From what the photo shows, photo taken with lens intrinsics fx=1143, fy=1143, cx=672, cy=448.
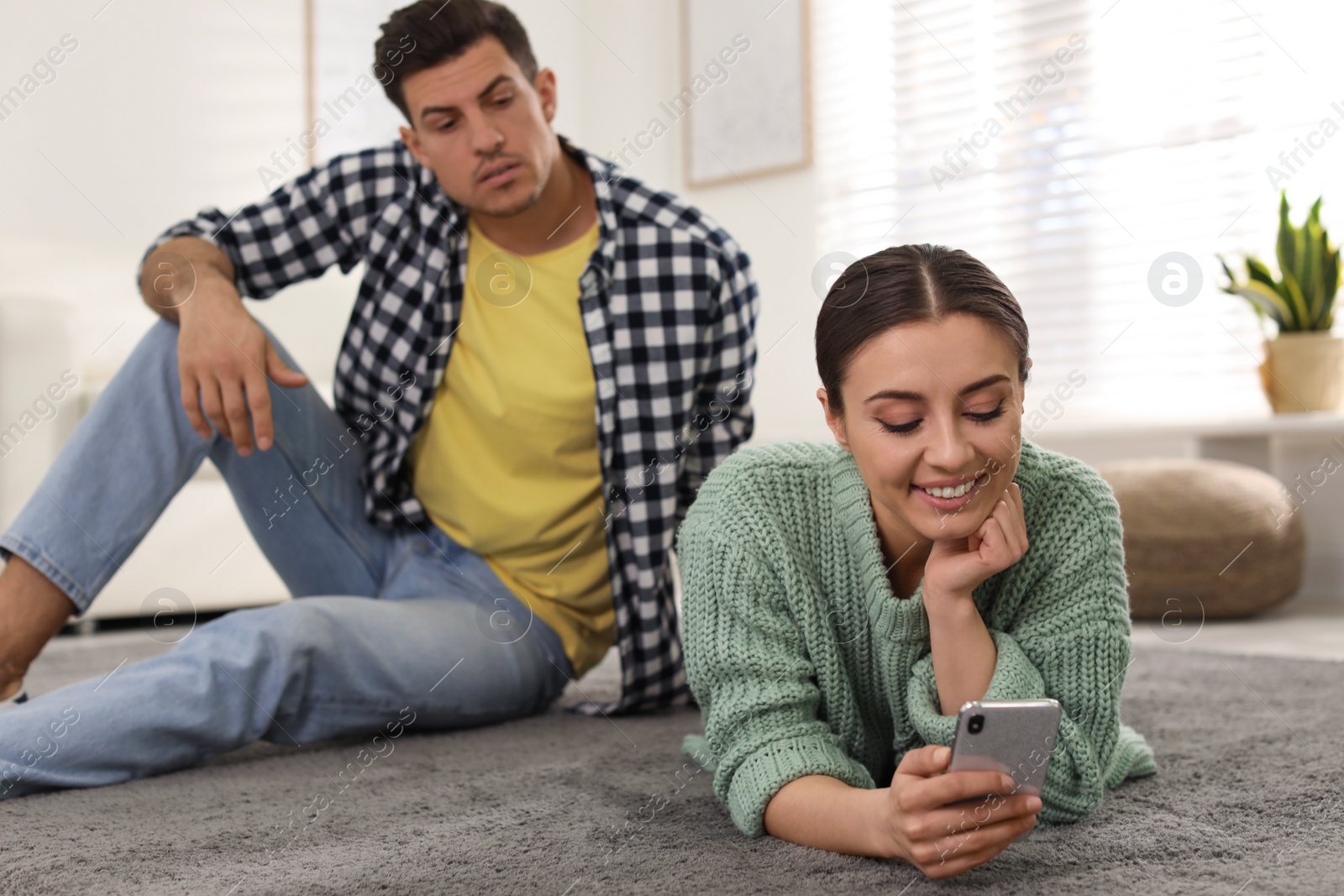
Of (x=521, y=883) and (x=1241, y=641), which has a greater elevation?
(x=521, y=883)

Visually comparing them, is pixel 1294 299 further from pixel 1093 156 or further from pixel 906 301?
pixel 906 301

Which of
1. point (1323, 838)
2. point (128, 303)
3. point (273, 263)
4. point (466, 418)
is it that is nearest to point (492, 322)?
point (466, 418)

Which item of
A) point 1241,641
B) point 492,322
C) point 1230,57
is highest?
point 1230,57

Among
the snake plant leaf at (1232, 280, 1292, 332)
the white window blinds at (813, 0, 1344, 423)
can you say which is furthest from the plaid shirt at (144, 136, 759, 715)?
the white window blinds at (813, 0, 1344, 423)

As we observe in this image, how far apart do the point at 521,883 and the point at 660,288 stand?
800 millimetres

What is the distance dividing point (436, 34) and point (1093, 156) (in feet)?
7.46

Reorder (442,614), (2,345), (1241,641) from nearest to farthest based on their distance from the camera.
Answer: (442,614) → (1241,641) → (2,345)

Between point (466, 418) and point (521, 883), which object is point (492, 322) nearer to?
point (466, 418)

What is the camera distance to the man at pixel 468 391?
4.29 feet

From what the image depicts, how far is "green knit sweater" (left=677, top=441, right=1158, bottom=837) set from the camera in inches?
36.4

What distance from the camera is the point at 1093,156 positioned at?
314 cm

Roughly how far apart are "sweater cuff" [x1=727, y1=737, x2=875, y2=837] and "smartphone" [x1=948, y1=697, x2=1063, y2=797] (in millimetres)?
164

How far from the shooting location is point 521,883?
0.82m

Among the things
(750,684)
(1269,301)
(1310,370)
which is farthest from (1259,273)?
(750,684)
